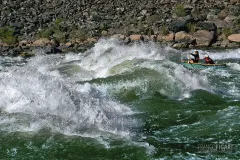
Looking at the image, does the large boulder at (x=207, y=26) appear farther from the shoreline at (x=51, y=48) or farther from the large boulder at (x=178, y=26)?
the shoreline at (x=51, y=48)

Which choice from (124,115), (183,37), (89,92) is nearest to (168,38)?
(183,37)

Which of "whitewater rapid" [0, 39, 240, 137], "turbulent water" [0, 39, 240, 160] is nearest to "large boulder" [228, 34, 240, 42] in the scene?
"whitewater rapid" [0, 39, 240, 137]

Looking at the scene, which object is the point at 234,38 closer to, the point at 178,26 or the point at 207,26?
the point at 207,26

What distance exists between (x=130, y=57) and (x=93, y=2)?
54.8 feet

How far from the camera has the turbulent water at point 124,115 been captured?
1009 centimetres

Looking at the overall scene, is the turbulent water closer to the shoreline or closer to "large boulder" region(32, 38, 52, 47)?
the shoreline

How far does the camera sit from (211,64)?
63.9 ft

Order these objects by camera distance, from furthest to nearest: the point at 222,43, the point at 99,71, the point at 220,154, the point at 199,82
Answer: the point at 222,43, the point at 99,71, the point at 199,82, the point at 220,154

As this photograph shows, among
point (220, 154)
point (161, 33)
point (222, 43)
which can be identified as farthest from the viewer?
point (161, 33)

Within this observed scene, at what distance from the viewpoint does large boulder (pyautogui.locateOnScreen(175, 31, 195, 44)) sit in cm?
2739

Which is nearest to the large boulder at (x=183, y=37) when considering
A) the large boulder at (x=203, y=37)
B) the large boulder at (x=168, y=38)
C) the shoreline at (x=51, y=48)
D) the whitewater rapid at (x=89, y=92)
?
the large boulder at (x=168, y=38)

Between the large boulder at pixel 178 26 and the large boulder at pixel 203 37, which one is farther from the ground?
the large boulder at pixel 178 26

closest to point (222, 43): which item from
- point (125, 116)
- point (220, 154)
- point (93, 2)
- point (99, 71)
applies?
point (99, 71)

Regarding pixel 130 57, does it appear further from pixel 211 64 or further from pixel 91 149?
pixel 91 149
